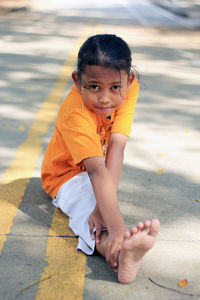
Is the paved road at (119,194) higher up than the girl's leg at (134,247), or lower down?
lower down

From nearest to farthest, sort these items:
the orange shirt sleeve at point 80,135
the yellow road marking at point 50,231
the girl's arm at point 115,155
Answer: the yellow road marking at point 50,231
the orange shirt sleeve at point 80,135
the girl's arm at point 115,155

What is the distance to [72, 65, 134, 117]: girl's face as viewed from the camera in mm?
2529

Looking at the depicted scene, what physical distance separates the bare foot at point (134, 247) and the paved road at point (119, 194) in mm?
77

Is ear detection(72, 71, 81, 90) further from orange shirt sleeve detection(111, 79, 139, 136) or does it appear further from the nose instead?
orange shirt sleeve detection(111, 79, 139, 136)

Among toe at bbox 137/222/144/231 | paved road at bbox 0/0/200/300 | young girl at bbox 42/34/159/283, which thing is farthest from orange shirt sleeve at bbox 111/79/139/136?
toe at bbox 137/222/144/231

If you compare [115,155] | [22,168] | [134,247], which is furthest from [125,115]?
[22,168]

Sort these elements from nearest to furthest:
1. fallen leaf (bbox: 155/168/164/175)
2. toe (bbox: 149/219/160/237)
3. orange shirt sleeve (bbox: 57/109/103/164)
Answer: toe (bbox: 149/219/160/237) → orange shirt sleeve (bbox: 57/109/103/164) → fallen leaf (bbox: 155/168/164/175)

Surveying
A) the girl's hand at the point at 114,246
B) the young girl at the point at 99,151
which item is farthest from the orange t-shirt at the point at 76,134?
the girl's hand at the point at 114,246

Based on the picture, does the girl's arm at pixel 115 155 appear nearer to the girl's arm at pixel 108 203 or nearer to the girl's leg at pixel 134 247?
the girl's arm at pixel 108 203

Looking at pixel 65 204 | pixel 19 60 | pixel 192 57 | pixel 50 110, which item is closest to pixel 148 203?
pixel 65 204

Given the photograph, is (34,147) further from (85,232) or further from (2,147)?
(85,232)

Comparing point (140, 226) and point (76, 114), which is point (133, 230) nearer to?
point (140, 226)

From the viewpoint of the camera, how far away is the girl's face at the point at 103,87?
99.6 inches

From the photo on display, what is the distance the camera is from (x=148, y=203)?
10.7 ft
